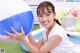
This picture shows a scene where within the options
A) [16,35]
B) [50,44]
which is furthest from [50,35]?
[16,35]

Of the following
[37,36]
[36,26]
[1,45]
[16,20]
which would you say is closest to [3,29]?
[16,20]

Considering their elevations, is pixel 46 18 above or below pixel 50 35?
above

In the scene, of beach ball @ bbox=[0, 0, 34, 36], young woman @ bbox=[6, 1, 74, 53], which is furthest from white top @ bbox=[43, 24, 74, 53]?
beach ball @ bbox=[0, 0, 34, 36]

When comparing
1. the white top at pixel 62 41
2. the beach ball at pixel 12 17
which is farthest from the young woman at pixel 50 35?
the beach ball at pixel 12 17

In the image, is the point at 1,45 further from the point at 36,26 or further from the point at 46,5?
the point at 46,5

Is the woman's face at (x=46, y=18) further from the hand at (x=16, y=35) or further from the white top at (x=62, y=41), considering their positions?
the hand at (x=16, y=35)

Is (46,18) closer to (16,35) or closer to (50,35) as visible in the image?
(50,35)

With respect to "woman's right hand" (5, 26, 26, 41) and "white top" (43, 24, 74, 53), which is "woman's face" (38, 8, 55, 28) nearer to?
"white top" (43, 24, 74, 53)

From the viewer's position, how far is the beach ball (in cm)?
126

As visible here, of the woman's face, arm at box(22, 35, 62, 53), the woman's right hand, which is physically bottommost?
arm at box(22, 35, 62, 53)

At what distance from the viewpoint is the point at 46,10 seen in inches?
54.2

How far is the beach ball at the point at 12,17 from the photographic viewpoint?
1257 mm

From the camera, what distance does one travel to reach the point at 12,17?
→ 1.28 metres

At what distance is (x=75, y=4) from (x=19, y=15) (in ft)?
8.58
